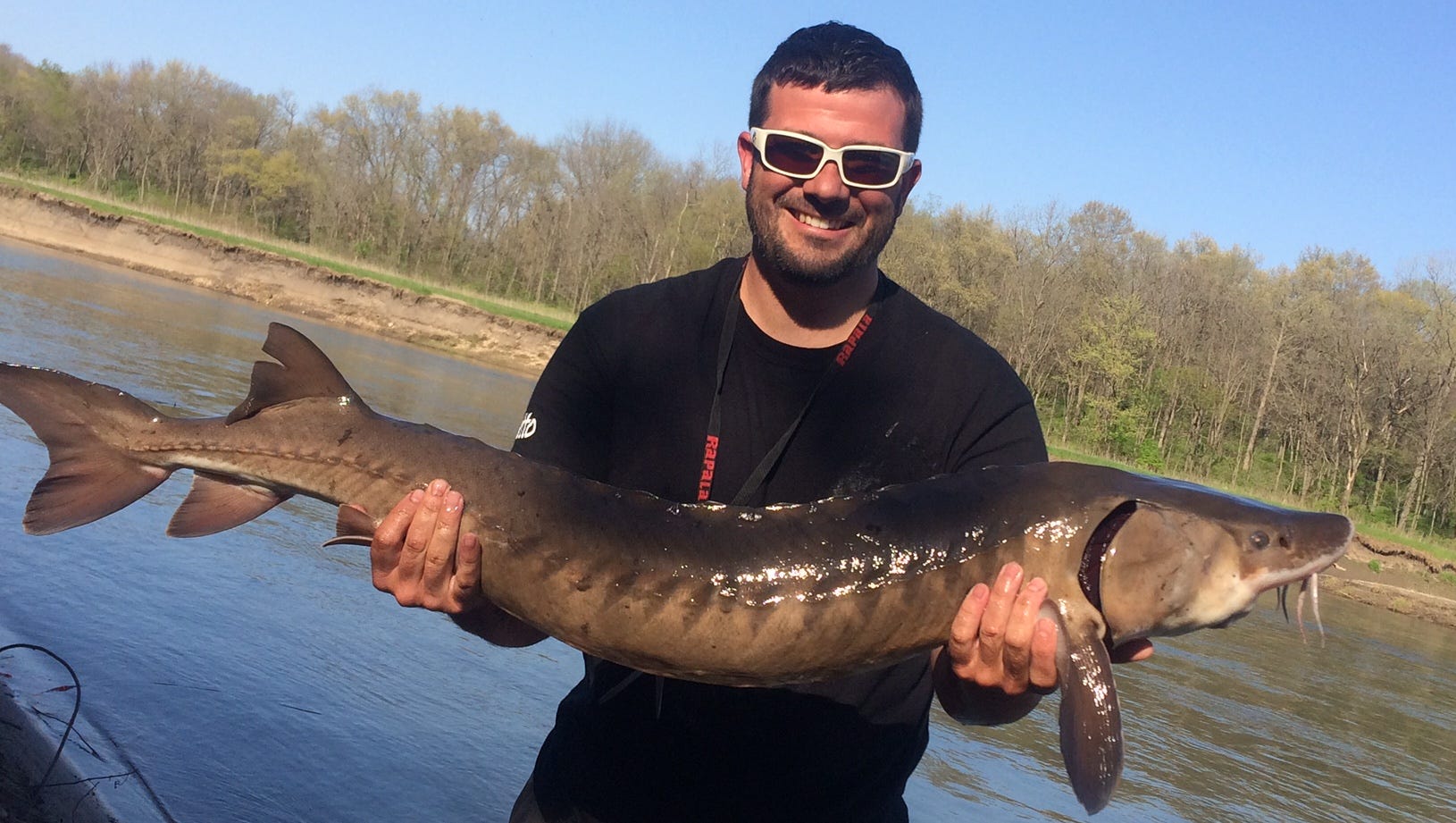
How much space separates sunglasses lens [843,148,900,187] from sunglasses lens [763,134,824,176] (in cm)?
7

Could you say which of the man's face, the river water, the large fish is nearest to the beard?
the man's face

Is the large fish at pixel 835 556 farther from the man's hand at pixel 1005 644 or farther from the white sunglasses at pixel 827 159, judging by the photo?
the white sunglasses at pixel 827 159

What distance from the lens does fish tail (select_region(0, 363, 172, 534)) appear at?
8.18 feet

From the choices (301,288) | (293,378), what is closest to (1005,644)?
(293,378)

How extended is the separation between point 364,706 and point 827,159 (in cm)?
412

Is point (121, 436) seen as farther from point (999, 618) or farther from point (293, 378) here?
point (999, 618)

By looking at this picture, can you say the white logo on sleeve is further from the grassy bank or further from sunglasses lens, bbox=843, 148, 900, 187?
the grassy bank

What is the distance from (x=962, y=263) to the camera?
4566 cm

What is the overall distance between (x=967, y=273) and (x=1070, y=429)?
315 inches

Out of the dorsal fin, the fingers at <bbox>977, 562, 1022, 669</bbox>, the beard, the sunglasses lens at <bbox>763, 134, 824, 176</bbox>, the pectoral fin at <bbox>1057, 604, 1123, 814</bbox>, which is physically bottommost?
the pectoral fin at <bbox>1057, 604, 1123, 814</bbox>

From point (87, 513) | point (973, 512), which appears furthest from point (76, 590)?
point (973, 512)

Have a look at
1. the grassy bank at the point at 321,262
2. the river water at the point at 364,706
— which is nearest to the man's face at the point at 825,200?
the river water at the point at 364,706

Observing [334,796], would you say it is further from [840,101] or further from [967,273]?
[967,273]

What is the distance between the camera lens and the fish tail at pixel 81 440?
249 centimetres
